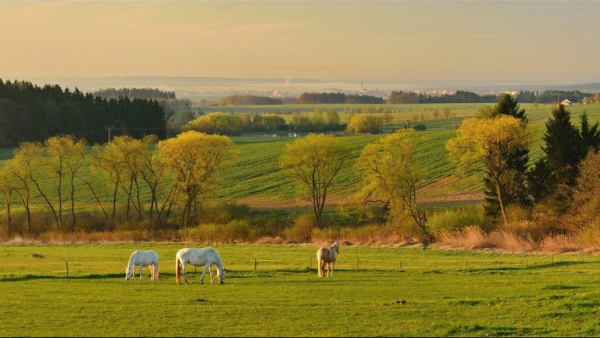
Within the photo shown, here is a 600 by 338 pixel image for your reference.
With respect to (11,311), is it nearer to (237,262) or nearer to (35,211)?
(237,262)

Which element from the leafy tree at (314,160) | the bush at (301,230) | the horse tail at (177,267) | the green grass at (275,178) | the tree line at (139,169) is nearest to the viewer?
the horse tail at (177,267)

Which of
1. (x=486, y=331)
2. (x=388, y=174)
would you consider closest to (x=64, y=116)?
(x=388, y=174)

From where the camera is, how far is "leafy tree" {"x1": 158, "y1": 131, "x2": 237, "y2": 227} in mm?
85875

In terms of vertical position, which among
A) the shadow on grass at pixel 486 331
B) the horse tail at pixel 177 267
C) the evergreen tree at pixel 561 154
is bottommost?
the horse tail at pixel 177 267

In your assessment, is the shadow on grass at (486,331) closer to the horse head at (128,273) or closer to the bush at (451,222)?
the horse head at (128,273)

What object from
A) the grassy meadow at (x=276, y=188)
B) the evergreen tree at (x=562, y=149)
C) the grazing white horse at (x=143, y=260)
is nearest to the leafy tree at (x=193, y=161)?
the grassy meadow at (x=276, y=188)

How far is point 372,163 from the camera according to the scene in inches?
3041

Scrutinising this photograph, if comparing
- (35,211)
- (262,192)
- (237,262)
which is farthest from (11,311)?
(262,192)

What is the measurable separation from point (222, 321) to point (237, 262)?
1164 inches

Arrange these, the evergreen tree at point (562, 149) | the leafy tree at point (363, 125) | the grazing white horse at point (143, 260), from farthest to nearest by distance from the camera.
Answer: the leafy tree at point (363, 125) → the evergreen tree at point (562, 149) → the grazing white horse at point (143, 260)

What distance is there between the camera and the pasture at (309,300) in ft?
79.4

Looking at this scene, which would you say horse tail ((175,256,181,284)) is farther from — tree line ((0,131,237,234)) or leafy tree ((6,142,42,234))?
leafy tree ((6,142,42,234))

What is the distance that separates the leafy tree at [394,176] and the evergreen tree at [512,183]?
6.73m

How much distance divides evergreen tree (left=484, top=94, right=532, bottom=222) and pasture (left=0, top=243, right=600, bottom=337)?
1941cm
